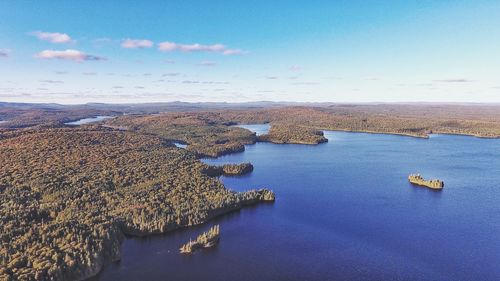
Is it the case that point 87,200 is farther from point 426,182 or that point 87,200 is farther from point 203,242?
point 426,182

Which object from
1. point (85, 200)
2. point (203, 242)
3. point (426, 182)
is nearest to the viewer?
point (203, 242)

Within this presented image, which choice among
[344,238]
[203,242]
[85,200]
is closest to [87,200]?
[85,200]

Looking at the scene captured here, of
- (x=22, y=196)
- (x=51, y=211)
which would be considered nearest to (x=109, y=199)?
(x=51, y=211)

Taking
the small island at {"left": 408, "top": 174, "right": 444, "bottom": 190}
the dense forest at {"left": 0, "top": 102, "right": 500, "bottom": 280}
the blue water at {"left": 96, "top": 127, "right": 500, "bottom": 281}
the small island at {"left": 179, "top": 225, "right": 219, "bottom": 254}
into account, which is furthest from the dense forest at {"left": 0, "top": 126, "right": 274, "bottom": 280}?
the small island at {"left": 408, "top": 174, "right": 444, "bottom": 190}

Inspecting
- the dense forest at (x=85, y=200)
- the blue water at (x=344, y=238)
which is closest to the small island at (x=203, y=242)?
the blue water at (x=344, y=238)

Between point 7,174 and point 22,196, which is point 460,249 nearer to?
point 22,196

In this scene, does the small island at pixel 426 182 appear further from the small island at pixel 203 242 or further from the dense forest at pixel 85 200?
the small island at pixel 203 242

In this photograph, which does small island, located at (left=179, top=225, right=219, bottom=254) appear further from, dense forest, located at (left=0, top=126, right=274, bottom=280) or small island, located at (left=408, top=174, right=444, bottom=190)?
small island, located at (left=408, top=174, right=444, bottom=190)

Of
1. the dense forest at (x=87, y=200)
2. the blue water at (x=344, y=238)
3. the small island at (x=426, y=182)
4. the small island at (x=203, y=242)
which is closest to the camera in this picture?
the dense forest at (x=87, y=200)
